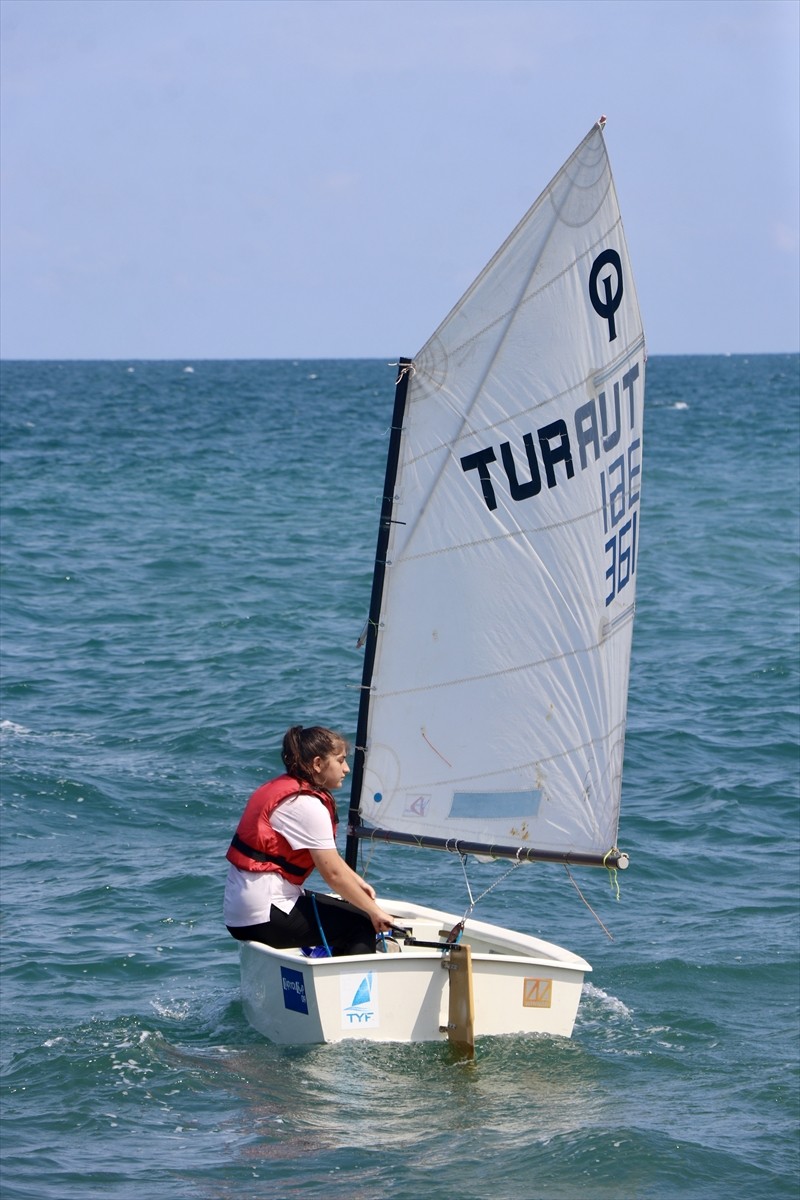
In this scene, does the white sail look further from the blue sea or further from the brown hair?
the blue sea

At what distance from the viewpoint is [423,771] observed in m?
6.95

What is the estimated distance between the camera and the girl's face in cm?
639

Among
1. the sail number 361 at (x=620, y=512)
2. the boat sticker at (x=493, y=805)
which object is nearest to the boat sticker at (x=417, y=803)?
the boat sticker at (x=493, y=805)

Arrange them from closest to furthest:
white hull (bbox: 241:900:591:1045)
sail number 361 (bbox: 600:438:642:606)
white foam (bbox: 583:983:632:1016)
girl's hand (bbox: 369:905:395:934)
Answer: white hull (bbox: 241:900:591:1045)
girl's hand (bbox: 369:905:395:934)
sail number 361 (bbox: 600:438:642:606)
white foam (bbox: 583:983:632:1016)

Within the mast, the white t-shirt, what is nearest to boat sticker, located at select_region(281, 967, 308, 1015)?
the white t-shirt

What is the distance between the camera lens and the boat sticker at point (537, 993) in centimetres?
662

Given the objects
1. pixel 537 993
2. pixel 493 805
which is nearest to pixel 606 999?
pixel 537 993

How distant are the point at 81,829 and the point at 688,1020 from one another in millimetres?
4760

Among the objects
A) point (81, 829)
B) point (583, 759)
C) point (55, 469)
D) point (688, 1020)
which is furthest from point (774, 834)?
point (55, 469)

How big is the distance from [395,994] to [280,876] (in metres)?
0.74

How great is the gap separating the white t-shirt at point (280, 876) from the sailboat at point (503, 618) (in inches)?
7.7

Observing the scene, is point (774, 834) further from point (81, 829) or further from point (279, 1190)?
point (279, 1190)

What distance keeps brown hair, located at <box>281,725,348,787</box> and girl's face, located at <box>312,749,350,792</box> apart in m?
0.02

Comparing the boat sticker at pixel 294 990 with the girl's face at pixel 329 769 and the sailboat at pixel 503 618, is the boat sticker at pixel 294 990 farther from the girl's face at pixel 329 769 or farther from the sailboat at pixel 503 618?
the girl's face at pixel 329 769
